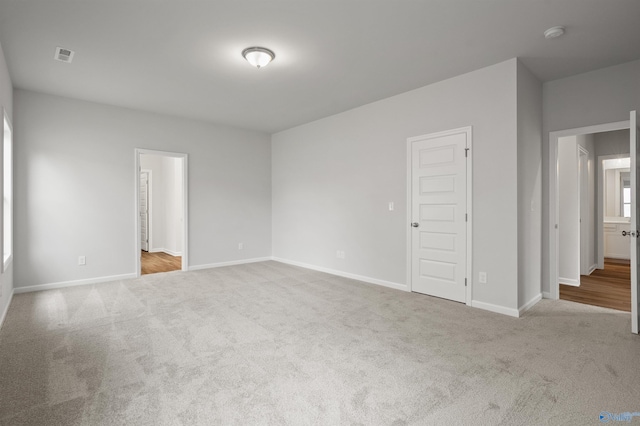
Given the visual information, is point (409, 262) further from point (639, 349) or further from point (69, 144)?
point (69, 144)

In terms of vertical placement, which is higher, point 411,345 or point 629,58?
point 629,58

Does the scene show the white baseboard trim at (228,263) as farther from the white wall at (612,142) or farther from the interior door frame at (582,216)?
the white wall at (612,142)

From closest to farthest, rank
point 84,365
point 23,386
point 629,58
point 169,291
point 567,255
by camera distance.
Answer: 1. point 23,386
2. point 84,365
3. point 629,58
4. point 169,291
5. point 567,255

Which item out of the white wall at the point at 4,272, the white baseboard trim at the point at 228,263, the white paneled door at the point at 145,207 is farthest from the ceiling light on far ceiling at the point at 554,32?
the white paneled door at the point at 145,207

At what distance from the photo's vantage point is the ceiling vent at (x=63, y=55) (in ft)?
10.7

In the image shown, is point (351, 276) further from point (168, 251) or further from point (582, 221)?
point (168, 251)

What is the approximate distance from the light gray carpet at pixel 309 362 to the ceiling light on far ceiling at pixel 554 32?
271cm

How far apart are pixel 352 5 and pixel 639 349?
11.9ft

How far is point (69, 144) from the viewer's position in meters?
4.73

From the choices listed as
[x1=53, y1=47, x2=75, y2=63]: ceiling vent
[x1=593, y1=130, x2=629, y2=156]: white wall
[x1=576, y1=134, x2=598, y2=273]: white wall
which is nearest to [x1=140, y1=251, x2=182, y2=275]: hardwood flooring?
[x1=53, y1=47, x2=75, y2=63]: ceiling vent

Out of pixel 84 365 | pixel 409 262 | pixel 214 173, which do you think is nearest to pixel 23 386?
pixel 84 365

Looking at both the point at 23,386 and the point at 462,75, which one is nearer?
the point at 23,386

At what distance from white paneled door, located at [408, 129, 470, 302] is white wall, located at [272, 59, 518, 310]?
15 cm

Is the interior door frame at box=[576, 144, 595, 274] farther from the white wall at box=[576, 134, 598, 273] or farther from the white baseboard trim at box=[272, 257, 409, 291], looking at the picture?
the white baseboard trim at box=[272, 257, 409, 291]
